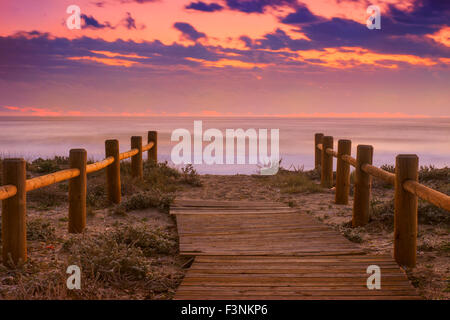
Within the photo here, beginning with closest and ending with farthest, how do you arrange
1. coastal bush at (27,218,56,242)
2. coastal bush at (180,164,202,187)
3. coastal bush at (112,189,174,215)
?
coastal bush at (27,218,56,242) < coastal bush at (112,189,174,215) < coastal bush at (180,164,202,187)

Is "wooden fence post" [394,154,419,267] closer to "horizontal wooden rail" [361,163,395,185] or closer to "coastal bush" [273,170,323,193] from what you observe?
"horizontal wooden rail" [361,163,395,185]

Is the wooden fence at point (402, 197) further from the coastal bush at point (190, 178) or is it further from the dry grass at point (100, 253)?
the coastal bush at point (190, 178)

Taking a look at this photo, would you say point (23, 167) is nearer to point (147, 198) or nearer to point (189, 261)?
point (189, 261)

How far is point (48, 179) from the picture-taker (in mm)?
5832

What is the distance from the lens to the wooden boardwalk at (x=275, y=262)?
426cm

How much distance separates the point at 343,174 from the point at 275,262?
516cm

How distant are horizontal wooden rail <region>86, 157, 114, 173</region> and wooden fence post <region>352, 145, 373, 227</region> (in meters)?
4.46

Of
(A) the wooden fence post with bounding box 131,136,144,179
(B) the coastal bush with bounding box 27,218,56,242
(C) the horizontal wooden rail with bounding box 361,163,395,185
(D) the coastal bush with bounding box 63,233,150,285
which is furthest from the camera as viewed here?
(A) the wooden fence post with bounding box 131,136,144,179

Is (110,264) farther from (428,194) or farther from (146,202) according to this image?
(146,202)

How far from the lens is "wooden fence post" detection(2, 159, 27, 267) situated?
5.17 m

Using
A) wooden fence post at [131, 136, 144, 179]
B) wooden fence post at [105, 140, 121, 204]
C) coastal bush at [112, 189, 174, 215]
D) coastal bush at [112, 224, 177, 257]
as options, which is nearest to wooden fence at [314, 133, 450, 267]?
coastal bush at [112, 224, 177, 257]

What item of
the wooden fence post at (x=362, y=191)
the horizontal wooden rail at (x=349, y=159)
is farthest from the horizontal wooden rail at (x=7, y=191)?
the horizontal wooden rail at (x=349, y=159)

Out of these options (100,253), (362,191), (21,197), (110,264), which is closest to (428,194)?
(362,191)

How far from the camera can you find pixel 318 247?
5.93 meters
